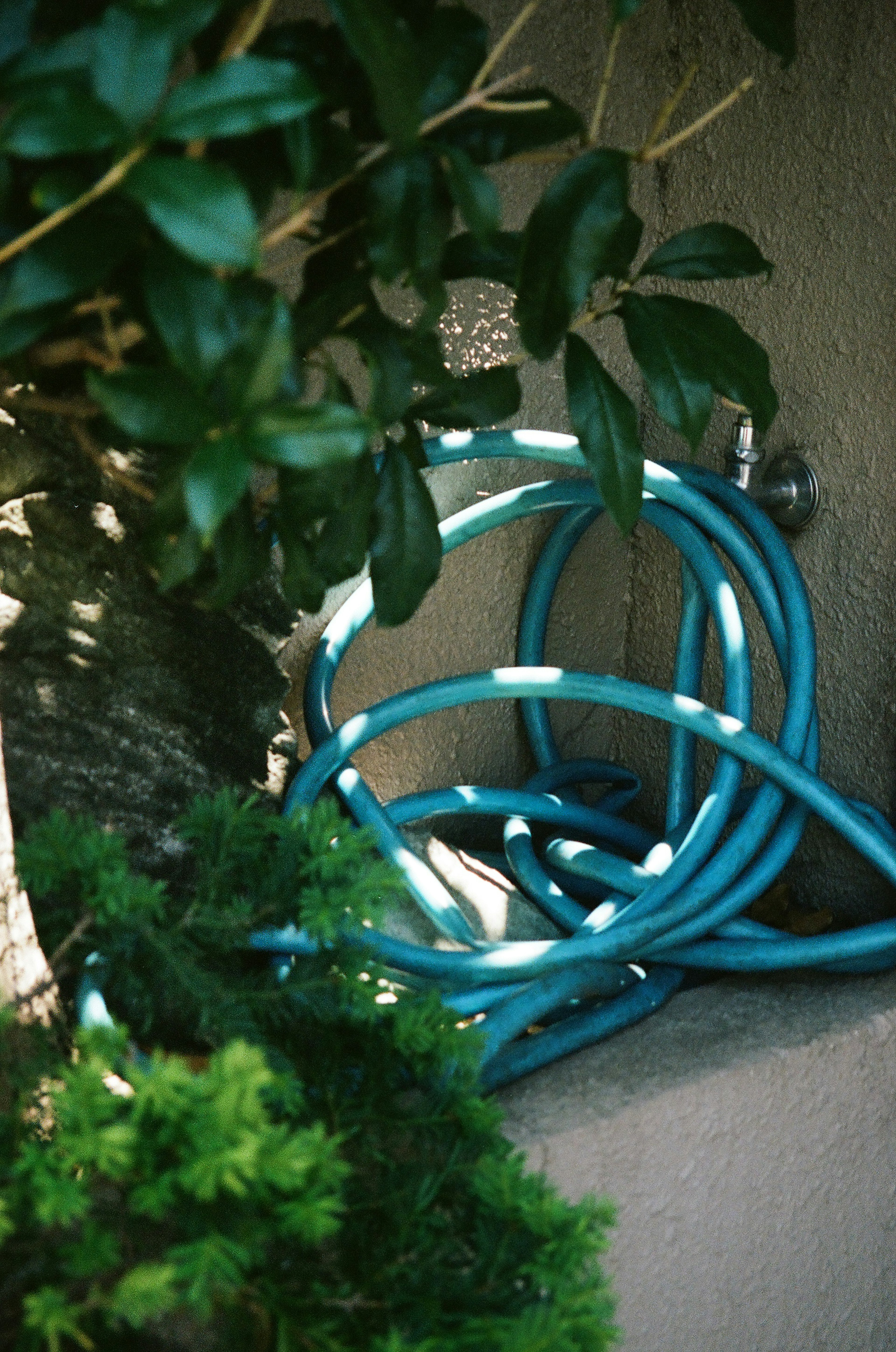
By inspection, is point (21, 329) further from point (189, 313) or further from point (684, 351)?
point (684, 351)

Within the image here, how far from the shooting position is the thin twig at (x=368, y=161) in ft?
1.97

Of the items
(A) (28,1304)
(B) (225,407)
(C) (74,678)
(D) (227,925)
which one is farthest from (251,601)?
(A) (28,1304)

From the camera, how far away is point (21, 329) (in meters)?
Result: 0.55

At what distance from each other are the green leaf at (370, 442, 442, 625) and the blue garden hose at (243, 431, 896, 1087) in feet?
1.15

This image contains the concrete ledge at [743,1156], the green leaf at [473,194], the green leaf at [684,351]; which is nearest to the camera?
the green leaf at [473,194]

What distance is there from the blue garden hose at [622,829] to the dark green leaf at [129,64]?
75 cm

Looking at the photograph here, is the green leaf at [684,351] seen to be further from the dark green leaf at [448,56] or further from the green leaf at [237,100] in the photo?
the green leaf at [237,100]

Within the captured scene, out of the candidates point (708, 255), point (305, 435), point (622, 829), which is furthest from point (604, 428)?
point (622, 829)

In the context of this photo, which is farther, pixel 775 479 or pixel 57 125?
pixel 775 479

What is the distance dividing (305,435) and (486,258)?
1.16 feet

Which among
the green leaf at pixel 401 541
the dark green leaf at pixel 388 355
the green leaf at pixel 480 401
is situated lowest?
the green leaf at pixel 401 541

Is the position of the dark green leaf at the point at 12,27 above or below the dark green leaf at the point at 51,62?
above

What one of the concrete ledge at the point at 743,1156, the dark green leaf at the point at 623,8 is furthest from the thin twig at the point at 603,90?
the concrete ledge at the point at 743,1156

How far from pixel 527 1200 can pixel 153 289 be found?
1.69 ft
